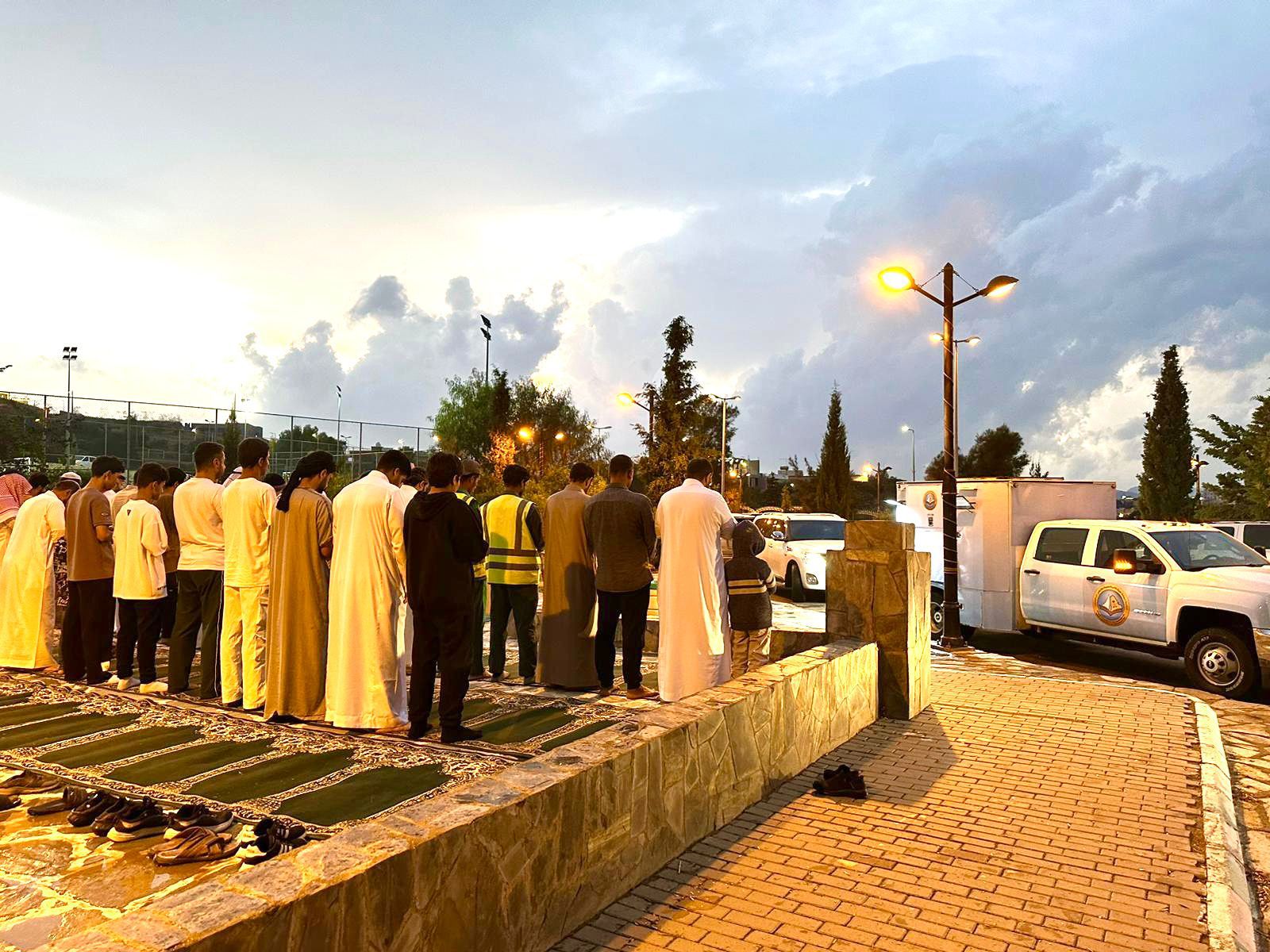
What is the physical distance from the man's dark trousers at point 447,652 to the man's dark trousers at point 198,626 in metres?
2.40

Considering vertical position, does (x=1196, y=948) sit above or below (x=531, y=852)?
below

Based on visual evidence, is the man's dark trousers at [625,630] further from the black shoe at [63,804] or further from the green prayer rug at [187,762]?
the black shoe at [63,804]

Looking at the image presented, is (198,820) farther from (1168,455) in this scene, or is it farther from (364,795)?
(1168,455)

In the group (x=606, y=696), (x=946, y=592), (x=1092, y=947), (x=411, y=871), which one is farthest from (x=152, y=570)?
(x=946, y=592)

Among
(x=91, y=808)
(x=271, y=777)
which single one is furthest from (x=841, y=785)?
(x=91, y=808)

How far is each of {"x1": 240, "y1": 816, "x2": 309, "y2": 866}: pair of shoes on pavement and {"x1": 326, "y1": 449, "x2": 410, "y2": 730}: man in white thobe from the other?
7.47 ft

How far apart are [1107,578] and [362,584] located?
9.10 meters

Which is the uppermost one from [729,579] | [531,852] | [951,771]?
[729,579]

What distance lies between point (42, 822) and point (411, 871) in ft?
11.1

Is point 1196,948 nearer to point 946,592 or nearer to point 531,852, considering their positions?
point 531,852

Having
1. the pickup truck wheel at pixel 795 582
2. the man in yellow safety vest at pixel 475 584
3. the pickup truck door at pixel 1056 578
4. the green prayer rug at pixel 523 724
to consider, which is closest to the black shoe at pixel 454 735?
the green prayer rug at pixel 523 724

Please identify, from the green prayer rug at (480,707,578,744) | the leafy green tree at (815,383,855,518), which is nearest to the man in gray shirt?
the green prayer rug at (480,707,578,744)

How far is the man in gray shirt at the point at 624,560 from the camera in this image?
26.9 ft

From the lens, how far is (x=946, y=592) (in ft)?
43.7
